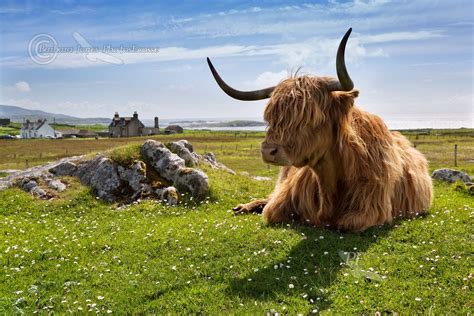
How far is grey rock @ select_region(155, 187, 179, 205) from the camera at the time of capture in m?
14.6

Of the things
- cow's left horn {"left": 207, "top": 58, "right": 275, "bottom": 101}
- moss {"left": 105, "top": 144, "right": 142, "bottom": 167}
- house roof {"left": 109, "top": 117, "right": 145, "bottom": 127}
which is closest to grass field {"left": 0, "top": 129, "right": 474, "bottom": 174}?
moss {"left": 105, "top": 144, "right": 142, "bottom": 167}

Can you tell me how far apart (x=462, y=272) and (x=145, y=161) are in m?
12.5

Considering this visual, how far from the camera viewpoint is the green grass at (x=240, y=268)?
641 centimetres

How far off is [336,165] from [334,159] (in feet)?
0.60

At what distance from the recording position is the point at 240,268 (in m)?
7.84

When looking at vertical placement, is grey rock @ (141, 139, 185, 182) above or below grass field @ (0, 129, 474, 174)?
above

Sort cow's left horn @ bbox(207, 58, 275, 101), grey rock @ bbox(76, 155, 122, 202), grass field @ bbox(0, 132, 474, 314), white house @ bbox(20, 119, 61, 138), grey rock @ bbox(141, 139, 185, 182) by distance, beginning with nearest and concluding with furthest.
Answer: grass field @ bbox(0, 132, 474, 314) → cow's left horn @ bbox(207, 58, 275, 101) → grey rock @ bbox(76, 155, 122, 202) → grey rock @ bbox(141, 139, 185, 182) → white house @ bbox(20, 119, 61, 138)

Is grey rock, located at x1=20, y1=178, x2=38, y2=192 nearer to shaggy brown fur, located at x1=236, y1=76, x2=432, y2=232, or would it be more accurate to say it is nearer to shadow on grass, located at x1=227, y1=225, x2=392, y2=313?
shaggy brown fur, located at x1=236, y1=76, x2=432, y2=232

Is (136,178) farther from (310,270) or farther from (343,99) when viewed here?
(310,270)

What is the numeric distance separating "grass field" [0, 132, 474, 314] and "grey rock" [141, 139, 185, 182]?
4.23m

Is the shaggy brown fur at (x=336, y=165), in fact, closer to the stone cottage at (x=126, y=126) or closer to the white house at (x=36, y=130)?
the stone cottage at (x=126, y=126)

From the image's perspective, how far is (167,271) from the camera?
8141mm

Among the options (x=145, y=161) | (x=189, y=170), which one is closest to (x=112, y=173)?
(x=145, y=161)

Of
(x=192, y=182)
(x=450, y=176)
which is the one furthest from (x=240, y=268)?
(x=450, y=176)
